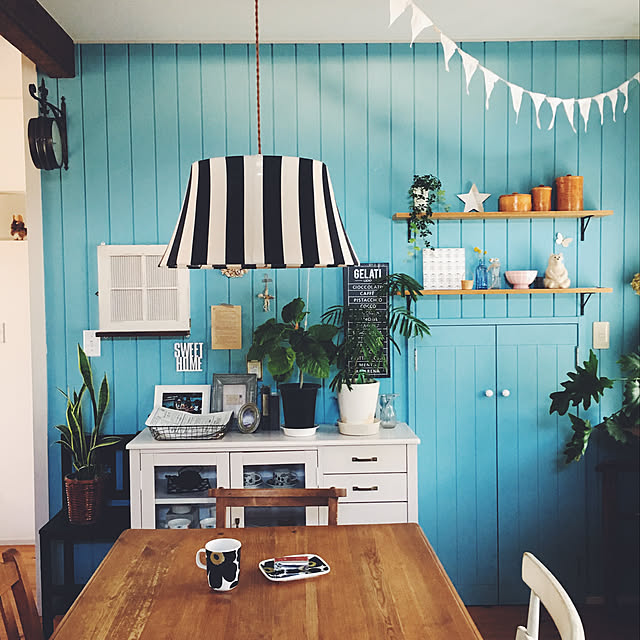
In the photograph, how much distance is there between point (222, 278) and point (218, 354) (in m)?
0.37

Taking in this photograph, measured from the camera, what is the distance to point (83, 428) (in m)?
3.35

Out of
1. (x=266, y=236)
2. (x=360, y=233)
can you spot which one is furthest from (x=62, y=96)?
(x=266, y=236)

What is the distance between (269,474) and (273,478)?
0.08ft

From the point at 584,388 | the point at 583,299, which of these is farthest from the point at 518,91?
the point at 584,388

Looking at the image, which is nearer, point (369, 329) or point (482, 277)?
point (369, 329)

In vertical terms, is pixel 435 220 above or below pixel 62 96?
below

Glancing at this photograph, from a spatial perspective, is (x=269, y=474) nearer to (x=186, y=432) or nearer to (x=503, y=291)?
(x=186, y=432)

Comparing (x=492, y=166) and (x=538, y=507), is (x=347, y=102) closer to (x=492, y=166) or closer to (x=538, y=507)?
(x=492, y=166)

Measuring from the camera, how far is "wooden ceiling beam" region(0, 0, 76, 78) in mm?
2646

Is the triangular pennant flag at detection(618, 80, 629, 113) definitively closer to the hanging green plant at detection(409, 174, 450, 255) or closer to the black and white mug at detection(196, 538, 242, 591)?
the hanging green plant at detection(409, 174, 450, 255)

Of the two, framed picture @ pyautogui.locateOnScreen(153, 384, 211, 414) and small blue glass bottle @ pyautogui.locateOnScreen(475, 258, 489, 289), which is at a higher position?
small blue glass bottle @ pyautogui.locateOnScreen(475, 258, 489, 289)

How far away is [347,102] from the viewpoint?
3352 millimetres

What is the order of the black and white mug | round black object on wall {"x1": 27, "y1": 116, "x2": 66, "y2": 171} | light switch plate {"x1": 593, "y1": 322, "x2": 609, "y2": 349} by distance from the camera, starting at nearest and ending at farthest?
the black and white mug → round black object on wall {"x1": 27, "y1": 116, "x2": 66, "y2": 171} → light switch plate {"x1": 593, "y1": 322, "x2": 609, "y2": 349}

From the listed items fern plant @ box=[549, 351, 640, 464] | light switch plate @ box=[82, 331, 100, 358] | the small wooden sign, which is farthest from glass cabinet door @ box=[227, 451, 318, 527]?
fern plant @ box=[549, 351, 640, 464]
